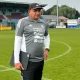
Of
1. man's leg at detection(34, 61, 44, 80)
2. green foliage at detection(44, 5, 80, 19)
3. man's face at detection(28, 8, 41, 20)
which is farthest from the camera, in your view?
green foliage at detection(44, 5, 80, 19)

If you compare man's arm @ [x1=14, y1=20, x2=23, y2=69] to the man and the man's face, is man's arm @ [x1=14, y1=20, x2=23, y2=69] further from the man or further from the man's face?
the man's face

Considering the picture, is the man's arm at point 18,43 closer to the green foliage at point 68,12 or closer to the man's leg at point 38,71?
the man's leg at point 38,71

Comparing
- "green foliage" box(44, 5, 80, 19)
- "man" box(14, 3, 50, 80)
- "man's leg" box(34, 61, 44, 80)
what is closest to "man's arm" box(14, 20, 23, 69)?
"man" box(14, 3, 50, 80)

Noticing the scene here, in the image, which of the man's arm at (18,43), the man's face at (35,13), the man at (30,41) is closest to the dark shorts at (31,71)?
the man at (30,41)

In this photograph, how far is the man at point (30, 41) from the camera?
16.4 ft

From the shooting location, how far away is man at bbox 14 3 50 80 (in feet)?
16.4

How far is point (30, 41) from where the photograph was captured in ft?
16.5

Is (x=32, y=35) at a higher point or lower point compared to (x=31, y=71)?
higher

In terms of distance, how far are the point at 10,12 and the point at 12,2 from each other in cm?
445

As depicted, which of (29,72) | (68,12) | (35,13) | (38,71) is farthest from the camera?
(68,12)

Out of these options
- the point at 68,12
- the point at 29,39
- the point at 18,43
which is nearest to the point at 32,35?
the point at 29,39

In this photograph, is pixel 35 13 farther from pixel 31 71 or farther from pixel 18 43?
pixel 31 71

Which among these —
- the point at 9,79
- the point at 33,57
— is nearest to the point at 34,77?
the point at 33,57

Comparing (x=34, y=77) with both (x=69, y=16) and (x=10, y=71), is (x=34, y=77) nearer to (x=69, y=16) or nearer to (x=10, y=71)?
(x=10, y=71)
